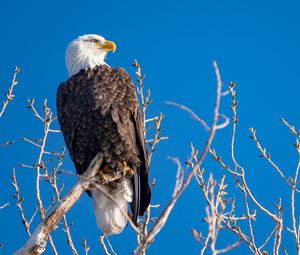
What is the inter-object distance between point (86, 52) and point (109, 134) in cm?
116

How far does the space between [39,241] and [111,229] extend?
1.81m

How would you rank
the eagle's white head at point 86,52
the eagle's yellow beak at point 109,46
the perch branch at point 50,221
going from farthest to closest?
the eagle's yellow beak at point 109,46
the eagle's white head at point 86,52
the perch branch at point 50,221

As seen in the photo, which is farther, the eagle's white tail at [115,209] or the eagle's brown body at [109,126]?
the eagle's white tail at [115,209]

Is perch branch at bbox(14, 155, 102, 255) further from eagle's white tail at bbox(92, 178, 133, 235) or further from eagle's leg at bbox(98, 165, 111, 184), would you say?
eagle's white tail at bbox(92, 178, 133, 235)

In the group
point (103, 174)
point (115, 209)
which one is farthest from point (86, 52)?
point (115, 209)

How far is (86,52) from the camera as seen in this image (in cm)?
620

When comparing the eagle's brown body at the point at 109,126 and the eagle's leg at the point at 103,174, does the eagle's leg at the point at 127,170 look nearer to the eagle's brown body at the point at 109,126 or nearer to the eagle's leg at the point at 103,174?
the eagle's brown body at the point at 109,126

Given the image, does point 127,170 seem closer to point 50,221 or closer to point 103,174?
point 103,174

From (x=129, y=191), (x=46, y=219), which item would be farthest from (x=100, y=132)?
(x=46, y=219)

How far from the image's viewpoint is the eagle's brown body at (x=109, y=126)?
213 inches

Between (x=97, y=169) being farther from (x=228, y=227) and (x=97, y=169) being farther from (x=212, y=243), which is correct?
(x=212, y=243)

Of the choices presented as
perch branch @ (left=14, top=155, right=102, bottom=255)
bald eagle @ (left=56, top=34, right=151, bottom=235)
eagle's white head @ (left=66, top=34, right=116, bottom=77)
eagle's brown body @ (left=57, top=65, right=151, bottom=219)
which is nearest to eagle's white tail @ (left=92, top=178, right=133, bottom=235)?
bald eagle @ (left=56, top=34, right=151, bottom=235)

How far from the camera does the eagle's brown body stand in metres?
5.40

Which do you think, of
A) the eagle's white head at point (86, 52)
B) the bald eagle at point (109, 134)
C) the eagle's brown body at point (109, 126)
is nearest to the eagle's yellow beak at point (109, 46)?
the eagle's white head at point (86, 52)
